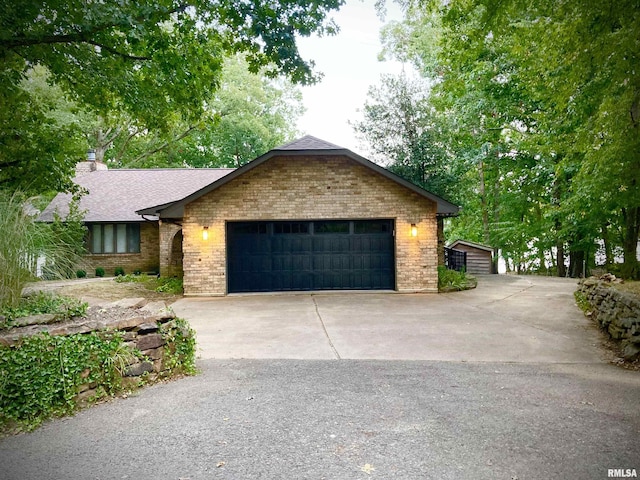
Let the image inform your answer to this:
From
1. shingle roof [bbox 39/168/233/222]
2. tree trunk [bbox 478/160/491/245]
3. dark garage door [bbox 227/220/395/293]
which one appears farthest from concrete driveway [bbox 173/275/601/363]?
tree trunk [bbox 478/160/491/245]

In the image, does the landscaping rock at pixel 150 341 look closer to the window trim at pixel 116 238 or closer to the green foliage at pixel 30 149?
the green foliage at pixel 30 149

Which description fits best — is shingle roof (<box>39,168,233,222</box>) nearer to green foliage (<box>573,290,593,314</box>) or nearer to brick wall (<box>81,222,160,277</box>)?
brick wall (<box>81,222,160,277</box>)

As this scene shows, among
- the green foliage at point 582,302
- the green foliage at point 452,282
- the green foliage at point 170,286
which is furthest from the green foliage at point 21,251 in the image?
the green foliage at point 452,282

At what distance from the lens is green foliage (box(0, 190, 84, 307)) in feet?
14.3

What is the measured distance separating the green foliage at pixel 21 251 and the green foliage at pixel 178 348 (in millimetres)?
1584

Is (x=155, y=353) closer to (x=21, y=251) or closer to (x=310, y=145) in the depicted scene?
(x=21, y=251)

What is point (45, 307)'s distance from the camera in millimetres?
4633

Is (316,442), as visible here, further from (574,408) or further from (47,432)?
(574,408)

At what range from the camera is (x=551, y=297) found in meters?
10.6

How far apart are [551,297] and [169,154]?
29277 millimetres

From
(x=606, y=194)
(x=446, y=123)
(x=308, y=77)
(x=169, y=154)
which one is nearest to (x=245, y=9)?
(x=308, y=77)

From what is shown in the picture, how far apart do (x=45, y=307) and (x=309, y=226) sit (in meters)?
8.05

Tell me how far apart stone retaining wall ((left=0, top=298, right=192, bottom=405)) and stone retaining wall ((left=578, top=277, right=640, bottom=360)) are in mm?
6235

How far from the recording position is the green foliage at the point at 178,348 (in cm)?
471
